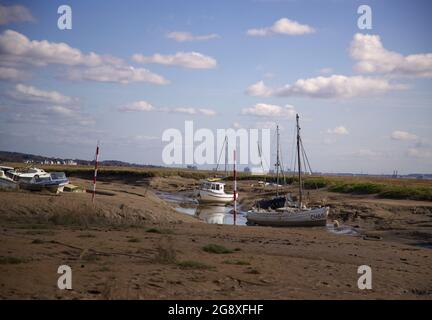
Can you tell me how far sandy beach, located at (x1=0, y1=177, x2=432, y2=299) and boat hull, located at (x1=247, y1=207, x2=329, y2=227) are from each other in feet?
22.7

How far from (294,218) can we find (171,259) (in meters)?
21.9

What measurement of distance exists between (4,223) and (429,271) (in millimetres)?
15563

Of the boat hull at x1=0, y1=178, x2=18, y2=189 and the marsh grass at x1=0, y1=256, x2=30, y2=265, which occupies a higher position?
the boat hull at x1=0, y1=178, x2=18, y2=189

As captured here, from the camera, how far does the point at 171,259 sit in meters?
13.8

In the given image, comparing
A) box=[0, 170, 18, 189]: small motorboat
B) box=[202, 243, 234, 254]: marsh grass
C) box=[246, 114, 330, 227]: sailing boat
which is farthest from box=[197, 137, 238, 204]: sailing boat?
box=[202, 243, 234, 254]: marsh grass

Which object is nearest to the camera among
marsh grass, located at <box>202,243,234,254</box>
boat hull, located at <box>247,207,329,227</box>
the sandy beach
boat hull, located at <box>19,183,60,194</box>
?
the sandy beach

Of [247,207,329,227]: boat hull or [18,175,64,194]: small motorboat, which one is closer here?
[18,175,64,194]: small motorboat

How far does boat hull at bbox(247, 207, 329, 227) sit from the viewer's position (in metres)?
34.2

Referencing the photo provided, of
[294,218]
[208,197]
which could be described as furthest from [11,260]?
[208,197]

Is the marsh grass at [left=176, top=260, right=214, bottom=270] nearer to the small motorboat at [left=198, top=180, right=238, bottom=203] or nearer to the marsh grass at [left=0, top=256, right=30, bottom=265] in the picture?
the marsh grass at [left=0, top=256, right=30, bottom=265]

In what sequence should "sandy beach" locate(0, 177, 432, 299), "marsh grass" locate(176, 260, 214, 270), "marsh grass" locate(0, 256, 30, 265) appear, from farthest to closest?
"marsh grass" locate(176, 260, 214, 270)
"marsh grass" locate(0, 256, 30, 265)
"sandy beach" locate(0, 177, 432, 299)

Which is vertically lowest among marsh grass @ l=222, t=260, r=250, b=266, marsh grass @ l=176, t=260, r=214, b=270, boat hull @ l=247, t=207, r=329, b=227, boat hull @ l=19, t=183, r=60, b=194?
boat hull @ l=247, t=207, r=329, b=227

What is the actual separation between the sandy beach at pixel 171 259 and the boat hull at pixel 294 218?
692 cm

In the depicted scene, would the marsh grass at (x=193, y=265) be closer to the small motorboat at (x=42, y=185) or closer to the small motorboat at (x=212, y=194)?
the small motorboat at (x=42, y=185)
